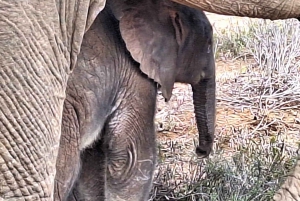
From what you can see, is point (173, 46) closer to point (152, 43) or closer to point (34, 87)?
point (152, 43)

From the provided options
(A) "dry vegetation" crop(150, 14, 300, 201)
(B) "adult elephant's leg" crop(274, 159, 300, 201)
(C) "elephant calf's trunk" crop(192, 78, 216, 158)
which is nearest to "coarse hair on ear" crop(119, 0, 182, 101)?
(C) "elephant calf's trunk" crop(192, 78, 216, 158)

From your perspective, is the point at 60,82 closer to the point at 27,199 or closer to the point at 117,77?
the point at 27,199

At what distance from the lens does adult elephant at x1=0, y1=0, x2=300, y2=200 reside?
10.4 ft

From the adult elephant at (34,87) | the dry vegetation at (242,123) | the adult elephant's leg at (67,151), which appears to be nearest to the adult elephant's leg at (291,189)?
the adult elephant at (34,87)

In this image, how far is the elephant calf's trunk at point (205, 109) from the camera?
4805 mm

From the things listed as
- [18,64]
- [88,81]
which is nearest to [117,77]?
[88,81]

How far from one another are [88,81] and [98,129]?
23 cm

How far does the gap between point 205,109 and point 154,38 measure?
0.56m

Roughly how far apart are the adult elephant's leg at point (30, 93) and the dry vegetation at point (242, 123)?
1.54 m

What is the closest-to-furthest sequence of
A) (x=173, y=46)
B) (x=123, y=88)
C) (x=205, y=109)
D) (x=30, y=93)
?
(x=30, y=93) → (x=123, y=88) → (x=173, y=46) → (x=205, y=109)

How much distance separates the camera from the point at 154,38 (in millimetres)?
4426

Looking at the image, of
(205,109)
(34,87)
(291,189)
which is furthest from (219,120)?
(34,87)

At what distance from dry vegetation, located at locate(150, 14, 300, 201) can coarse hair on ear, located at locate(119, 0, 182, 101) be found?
0.66 meters

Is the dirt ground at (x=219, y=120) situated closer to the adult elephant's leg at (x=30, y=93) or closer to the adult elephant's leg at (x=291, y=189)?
the adult elephant's leg at (x=291, y=189)
